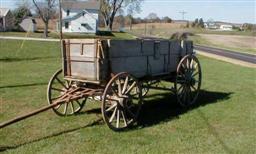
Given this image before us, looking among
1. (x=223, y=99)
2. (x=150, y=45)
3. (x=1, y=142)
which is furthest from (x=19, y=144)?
(x=223, y=99)

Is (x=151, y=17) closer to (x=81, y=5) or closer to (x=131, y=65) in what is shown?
(x=81, y=5)

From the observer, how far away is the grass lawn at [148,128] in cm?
722

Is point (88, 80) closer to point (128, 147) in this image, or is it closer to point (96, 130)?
point (96, 130)

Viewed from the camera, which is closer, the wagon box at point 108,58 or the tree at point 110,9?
the wagon box at point 108,58

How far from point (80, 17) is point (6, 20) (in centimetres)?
1462

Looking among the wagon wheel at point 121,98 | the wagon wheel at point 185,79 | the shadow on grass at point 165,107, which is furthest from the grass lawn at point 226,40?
the wagon wheel at point 121,98

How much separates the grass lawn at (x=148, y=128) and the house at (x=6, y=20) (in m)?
65.8

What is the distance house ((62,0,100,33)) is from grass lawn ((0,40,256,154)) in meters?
70.9

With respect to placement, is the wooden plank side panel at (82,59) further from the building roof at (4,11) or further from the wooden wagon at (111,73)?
the building roof at (4,11)

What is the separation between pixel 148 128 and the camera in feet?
27.7

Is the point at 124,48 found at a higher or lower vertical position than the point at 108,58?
higher

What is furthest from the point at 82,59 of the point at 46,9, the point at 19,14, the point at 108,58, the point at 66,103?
the point at 19,14

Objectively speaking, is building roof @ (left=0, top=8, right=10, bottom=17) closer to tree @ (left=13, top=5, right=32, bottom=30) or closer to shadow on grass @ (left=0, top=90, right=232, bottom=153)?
tree @ (left=13, top=5, right=32, bottom=30)

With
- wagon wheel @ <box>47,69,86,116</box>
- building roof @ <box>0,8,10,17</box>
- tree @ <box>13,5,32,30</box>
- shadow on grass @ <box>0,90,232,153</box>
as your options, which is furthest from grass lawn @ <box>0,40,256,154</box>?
tree @ <box>13,5,32,30</box>
